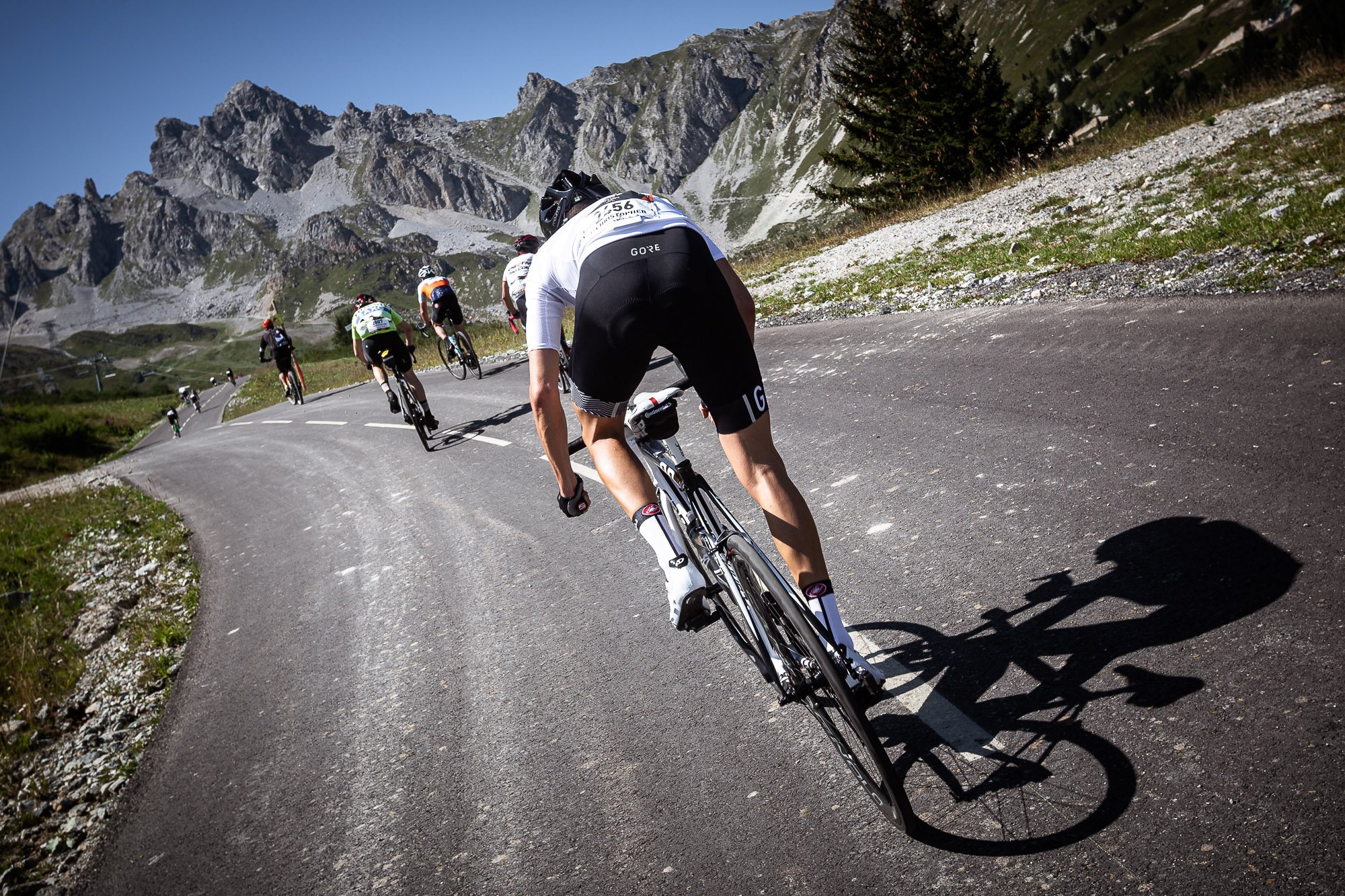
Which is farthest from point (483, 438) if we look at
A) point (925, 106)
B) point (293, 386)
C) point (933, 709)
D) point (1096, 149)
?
point (925, 106)

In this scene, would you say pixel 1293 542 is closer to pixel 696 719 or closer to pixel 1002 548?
pixel 1002 548

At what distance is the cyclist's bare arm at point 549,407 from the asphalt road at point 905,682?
4.26 feet

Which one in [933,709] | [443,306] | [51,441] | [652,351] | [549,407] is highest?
[51,441]

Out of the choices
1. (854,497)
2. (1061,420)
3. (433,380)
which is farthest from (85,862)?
(433,380)

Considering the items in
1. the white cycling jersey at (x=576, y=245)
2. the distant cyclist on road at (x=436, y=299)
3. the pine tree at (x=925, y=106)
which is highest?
the pine tree at (x=925, y=106)

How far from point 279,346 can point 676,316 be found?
87.2 feet

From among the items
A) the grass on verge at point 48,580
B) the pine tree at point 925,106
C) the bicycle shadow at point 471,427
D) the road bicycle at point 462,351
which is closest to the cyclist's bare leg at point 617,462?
the grass on verge at point 48,580

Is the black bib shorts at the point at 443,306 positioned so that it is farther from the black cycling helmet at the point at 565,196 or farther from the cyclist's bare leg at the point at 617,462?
the cyclist's bare leg at the point at 617,462

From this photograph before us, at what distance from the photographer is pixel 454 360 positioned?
18812mm

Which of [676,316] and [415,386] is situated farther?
[415,386]

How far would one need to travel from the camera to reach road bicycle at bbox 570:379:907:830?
2406 mm

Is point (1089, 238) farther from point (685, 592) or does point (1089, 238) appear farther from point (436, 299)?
point (436, 299)

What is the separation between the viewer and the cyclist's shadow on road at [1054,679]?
244cm

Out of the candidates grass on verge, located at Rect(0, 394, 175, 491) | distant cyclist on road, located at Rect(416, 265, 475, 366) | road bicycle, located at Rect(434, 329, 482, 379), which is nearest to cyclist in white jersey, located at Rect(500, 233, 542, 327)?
distant cyclist on road, located at Rect(416, 265, 475, 366)
